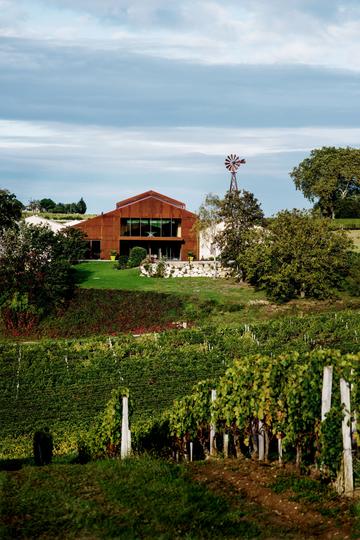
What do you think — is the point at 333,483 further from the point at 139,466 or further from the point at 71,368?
the point at 71,368

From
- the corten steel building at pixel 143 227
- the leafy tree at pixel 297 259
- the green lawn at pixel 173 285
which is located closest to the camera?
the leafy tree at pixel 297 259

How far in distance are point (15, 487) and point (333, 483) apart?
5507 mm

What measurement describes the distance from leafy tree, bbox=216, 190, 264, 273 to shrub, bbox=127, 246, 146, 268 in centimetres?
935

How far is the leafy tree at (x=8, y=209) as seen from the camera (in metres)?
62.0

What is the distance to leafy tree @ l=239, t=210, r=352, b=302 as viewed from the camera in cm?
5978

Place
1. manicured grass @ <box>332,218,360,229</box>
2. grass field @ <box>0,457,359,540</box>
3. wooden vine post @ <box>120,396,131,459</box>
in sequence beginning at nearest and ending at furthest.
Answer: grass field @ <box>0,457,359,540</box>
wooden vine post @ <box>120,396,131,459</box>
manicured grass @ <box>332,218,360,229</box>

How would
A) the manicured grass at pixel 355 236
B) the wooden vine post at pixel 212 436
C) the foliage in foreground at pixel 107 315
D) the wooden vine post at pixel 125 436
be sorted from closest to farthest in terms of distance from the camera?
the wooden vine post at pixel 212 436 < the wooden vine post at pixel 125 436 < the foliage in foreground at pixel 107 315 < the manicured grass at pixel 355 236

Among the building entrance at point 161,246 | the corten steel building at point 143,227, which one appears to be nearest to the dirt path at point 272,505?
the corten steel building at point 143,227

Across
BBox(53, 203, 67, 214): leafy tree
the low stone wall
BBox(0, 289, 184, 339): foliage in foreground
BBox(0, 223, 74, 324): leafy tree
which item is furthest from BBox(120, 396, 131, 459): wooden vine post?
BBox(53, 203, 67, 214): leafy tree

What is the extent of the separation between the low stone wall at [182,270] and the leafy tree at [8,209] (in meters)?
12.4

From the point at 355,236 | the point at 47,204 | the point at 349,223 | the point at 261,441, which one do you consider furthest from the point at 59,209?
the point at 261,441

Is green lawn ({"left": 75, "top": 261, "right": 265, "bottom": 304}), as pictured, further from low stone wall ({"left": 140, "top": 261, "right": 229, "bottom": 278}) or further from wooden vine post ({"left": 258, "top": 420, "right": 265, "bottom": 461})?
wooden vine post ({"left": 258, "top": 420, "right": 265, "bottom": 461})

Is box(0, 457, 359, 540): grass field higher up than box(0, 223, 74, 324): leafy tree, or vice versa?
box(0, 223, 74, 324): leafy tree

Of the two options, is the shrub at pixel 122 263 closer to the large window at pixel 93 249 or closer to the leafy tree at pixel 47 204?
the large window at pixel 93 249
